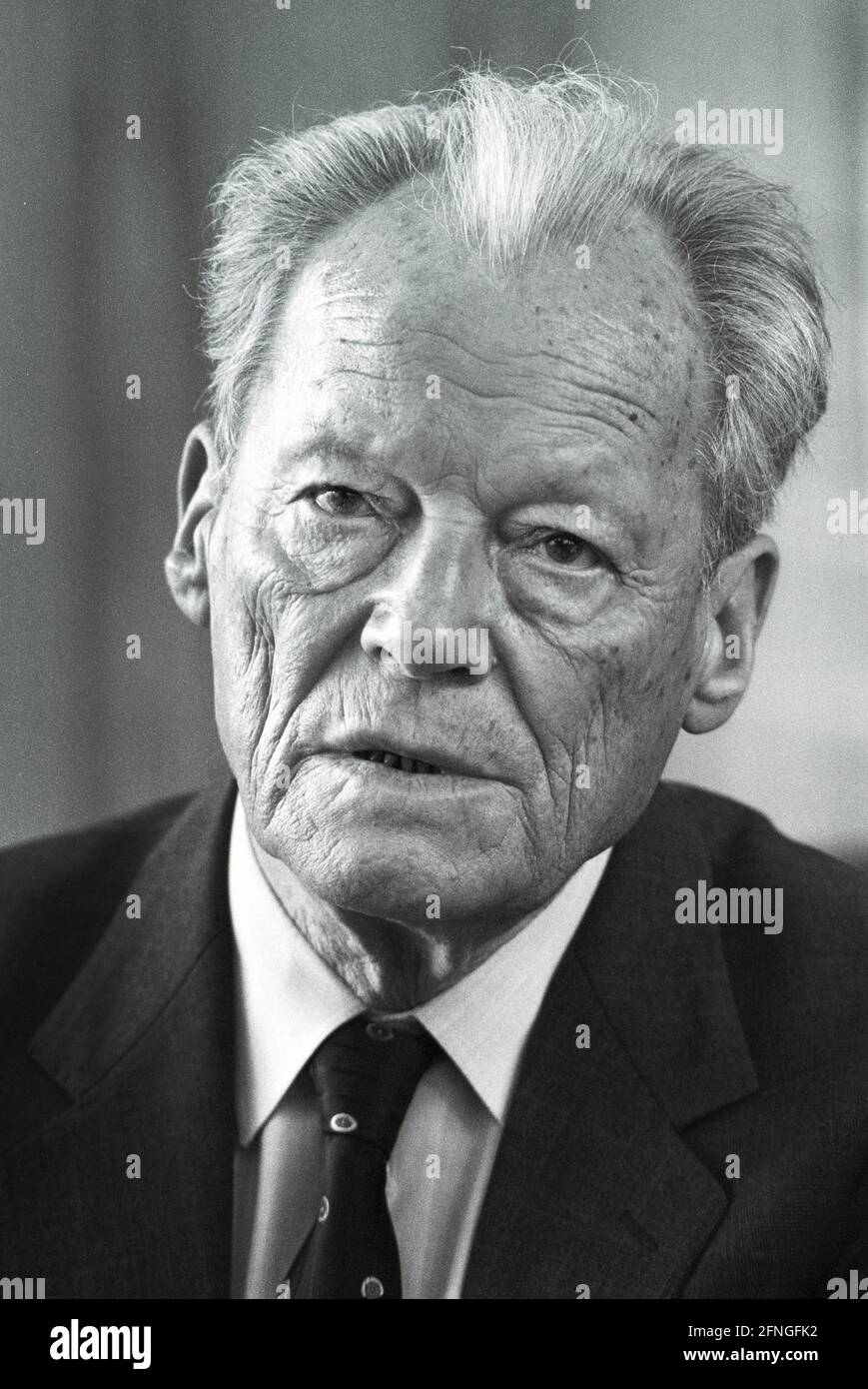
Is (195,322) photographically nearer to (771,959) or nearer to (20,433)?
(20,433)

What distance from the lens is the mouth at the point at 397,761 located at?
1399mm

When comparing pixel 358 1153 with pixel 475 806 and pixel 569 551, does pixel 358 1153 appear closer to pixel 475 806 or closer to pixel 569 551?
pixel 475 806

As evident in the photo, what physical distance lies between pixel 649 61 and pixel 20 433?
0.84 metres

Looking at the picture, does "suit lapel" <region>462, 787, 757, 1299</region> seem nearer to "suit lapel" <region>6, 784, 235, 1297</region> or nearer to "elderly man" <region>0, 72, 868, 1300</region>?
"elderly man" <region>0, 72, 868, 1300</region>

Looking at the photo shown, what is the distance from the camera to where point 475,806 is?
1395 mm

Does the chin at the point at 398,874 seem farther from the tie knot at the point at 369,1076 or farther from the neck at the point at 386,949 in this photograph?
the tie knot at the point at 369,1076

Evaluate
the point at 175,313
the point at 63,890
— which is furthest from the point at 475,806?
→ the point at 175,313

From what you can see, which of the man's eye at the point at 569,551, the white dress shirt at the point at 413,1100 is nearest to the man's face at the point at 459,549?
the man's eye at the point at 569,551

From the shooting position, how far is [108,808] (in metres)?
1.65

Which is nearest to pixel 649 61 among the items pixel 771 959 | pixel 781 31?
pixel 781 31

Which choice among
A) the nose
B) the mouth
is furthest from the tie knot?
the nose

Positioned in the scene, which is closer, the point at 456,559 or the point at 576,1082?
the point at 456,559

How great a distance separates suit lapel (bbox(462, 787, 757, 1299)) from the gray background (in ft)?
0.69

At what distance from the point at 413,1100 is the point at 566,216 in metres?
0.94
